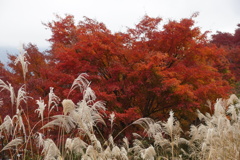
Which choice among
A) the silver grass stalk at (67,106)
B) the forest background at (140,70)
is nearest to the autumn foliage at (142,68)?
the forest background at (140,70)

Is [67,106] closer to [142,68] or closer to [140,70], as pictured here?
[142,68]

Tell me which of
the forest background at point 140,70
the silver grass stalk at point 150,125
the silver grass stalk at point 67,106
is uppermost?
the forest background at point 140,70

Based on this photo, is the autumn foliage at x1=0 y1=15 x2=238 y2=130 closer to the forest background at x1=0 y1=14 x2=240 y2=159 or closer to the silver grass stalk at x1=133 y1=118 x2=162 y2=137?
the forest background at x1=0 y1=14 x2=240 y2=159

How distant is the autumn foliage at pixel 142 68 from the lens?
7.08 meters

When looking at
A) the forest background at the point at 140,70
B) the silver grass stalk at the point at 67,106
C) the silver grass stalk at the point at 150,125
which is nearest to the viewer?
the silver grass stalk at the point at 67,106

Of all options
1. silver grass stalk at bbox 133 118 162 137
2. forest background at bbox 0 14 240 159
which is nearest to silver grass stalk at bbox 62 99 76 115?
silver grass stalk at bbox 133 118 162 137

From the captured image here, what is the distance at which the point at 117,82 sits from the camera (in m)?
7.28

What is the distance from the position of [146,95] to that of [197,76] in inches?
Result: 70.0

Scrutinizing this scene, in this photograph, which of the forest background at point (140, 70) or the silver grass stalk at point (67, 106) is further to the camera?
the forest background at point (140, 70)

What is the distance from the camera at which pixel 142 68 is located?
22.4 ft

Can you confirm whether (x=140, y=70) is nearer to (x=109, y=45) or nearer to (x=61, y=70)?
(x=109, y=45)

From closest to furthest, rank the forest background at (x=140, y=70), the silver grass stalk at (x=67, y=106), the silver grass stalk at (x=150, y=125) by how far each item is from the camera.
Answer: the silver grass stalk at (x=67, y=106) → the silver grass stalk at (x=150, y=125) → the forest background at (x=140, y=70)

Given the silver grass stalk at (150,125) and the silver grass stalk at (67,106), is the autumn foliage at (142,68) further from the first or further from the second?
the silver grass stalk at (67,106)

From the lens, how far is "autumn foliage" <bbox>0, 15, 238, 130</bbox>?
23.2ft
